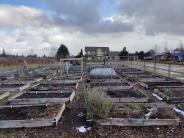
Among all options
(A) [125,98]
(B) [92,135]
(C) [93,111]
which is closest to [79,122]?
(C) [93,111]

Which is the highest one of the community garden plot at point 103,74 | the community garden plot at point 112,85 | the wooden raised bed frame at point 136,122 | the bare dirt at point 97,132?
the community garden plot at point 103,74

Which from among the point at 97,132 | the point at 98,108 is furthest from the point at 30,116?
the point at 97,132

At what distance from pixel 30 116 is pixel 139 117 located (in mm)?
2526

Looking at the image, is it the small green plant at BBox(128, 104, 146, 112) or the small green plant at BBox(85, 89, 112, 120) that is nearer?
the small green plant at BBox(85, 89, 112, 120)

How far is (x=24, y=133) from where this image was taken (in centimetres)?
476

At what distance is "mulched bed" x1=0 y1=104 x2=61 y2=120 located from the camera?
18.0 feet

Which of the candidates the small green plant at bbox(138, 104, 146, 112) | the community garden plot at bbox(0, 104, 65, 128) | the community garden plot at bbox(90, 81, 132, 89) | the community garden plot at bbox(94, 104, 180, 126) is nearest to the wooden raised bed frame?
the community garden plot at bbox(94, 104, 180, 126)

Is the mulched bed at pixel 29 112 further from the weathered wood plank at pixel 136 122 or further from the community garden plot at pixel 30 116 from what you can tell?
the weathered wood plank at pixel 136 122

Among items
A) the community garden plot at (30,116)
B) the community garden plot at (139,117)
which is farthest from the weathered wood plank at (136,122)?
the community garden plot at (30,116)

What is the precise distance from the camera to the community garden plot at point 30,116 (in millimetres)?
5055

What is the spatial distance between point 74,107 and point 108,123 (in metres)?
1.93

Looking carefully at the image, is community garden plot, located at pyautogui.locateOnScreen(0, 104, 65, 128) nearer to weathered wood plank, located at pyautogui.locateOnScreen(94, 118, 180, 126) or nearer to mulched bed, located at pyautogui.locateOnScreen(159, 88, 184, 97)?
weathered wood plank, located at pyautogui.locateOnScreen(94, 118, 180, 126)

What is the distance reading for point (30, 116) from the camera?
217 inches

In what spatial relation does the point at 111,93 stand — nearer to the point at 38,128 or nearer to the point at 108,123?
the point at 108,123
